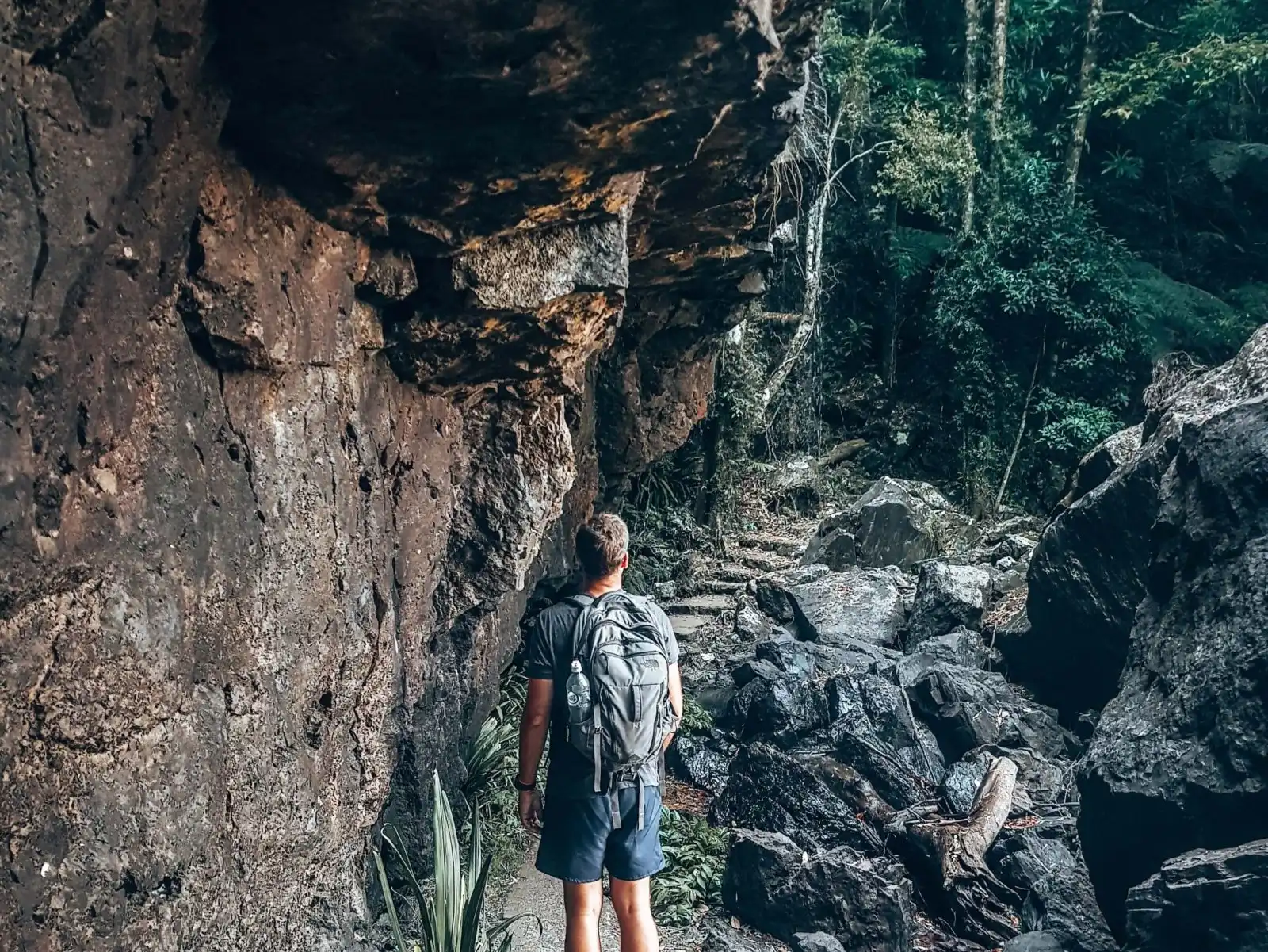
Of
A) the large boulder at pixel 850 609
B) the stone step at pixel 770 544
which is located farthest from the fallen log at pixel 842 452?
the large boulder at pixel 850 609

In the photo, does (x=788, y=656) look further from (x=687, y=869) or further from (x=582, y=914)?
(x=582, y=914)

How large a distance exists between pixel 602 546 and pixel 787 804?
292 cm

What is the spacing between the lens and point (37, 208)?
6.93 ft

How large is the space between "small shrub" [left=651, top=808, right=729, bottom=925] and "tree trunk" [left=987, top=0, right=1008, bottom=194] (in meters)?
13.6

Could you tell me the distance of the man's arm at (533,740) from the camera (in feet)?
12.0

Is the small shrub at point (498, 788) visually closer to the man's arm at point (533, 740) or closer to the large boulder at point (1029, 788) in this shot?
the man's arm at point (533, 740)

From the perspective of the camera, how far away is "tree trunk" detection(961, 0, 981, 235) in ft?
54.7

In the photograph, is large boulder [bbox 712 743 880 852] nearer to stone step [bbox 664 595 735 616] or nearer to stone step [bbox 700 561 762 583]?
stone step [bbox 664 595 735 616]

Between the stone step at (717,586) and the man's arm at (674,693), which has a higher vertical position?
the stone step at (717,586)

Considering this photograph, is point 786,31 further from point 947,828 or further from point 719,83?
point 947,828

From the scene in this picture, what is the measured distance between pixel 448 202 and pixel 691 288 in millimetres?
3923

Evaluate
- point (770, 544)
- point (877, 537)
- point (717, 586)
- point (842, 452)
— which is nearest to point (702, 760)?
point (717, 586)

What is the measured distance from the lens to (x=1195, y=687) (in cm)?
467

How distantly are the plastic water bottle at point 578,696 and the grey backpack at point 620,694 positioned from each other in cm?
2
